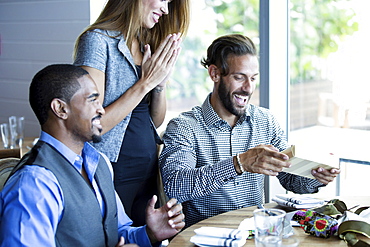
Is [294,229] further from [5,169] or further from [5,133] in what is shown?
[5,133]

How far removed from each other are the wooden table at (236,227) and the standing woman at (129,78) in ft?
1.54

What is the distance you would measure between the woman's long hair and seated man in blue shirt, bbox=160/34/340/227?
21 centimetres

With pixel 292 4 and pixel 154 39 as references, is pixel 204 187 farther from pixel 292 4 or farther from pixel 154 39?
pixel 292 4

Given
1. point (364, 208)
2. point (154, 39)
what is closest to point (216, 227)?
point (364, 208)

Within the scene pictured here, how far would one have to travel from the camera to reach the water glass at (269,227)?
139cm

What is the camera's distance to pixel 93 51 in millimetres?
1982

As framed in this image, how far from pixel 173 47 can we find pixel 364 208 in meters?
0.97

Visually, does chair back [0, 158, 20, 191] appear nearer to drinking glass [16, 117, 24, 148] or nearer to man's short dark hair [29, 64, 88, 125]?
man's short dark hair [29, 64, 88, 125]

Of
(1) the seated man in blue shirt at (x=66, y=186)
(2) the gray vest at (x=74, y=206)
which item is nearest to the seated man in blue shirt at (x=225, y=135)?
(1) the seated man in blue shirt at (x=66, y=186)

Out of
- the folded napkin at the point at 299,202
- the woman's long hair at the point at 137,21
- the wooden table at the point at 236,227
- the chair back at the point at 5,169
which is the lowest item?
the wooden table at the point at 236,227

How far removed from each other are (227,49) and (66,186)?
1087 millimetres

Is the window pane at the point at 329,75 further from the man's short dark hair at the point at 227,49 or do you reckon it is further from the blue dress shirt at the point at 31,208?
the blue dress shirt at the point at 31,208

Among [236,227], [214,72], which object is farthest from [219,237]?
[214,72]

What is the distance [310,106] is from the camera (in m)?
2.92
